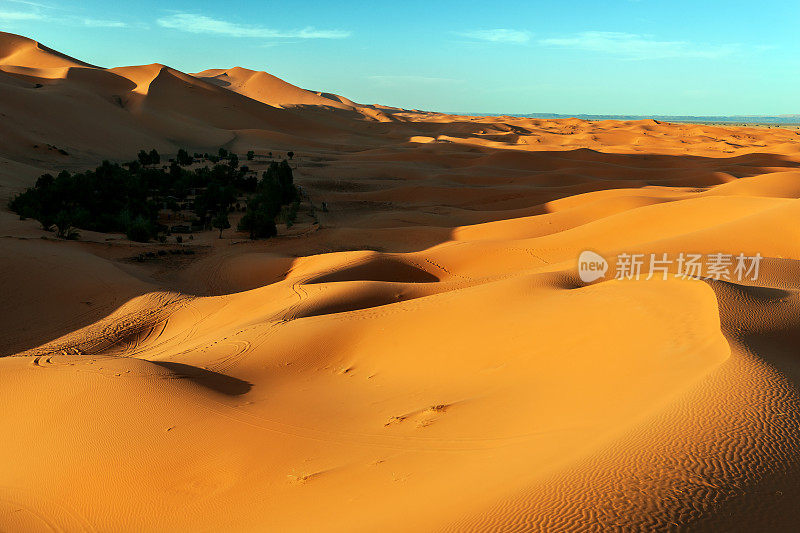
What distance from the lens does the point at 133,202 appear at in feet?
71.9

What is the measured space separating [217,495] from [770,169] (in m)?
40.3

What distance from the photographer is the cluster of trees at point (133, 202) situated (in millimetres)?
18922

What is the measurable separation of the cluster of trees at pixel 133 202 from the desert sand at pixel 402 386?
1.06 m

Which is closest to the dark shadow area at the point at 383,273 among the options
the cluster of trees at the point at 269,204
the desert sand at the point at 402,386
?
the desert sand at the point at 402,386

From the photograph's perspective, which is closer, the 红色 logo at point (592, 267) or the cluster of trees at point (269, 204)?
the 红色 logo at point (592, 267)

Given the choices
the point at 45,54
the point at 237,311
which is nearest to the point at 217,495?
the point at 237,311

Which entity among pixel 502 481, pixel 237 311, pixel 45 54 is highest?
pixel 45 54

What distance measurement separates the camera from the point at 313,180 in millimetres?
32750

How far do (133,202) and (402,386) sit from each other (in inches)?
704

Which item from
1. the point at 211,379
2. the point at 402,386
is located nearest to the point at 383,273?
the point at 211,379

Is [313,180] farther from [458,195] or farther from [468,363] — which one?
[468,363]

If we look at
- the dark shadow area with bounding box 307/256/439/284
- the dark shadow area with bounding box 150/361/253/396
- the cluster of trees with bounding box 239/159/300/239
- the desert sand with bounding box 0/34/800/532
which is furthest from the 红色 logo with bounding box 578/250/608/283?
the cluster of trees with bounding box 239/159/300/239

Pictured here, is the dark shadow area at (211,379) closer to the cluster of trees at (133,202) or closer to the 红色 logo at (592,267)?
the 红色 logo at (592,267)

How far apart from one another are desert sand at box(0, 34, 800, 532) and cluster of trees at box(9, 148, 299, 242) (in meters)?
1.06
